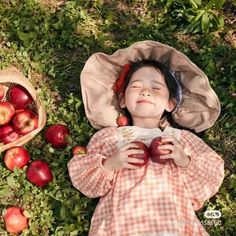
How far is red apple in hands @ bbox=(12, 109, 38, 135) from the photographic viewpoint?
14.5 feet

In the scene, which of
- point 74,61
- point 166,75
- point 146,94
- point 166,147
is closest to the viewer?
point 166,147

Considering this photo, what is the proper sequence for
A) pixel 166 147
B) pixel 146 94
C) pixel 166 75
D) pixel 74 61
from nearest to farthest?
pixel 166 147 → pixel 146 94 → pixel 166 75 → pixel 74 61

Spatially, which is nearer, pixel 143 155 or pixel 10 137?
pixel 143 155

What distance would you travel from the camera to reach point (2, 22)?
5059mm

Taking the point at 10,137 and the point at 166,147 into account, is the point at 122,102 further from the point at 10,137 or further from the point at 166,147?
the point at 10,137

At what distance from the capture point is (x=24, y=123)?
4.41m

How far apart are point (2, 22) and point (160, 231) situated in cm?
236

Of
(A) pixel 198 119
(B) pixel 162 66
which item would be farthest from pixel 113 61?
(A) pixel 198 119

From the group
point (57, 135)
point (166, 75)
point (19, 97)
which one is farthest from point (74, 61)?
point (166, 75)

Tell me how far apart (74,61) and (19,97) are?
0.63 meters

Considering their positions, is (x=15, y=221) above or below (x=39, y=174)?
below

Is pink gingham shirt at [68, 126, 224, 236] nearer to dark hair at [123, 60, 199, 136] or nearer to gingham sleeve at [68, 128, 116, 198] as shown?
gingham sleeve at [68, 128, 116, 198]

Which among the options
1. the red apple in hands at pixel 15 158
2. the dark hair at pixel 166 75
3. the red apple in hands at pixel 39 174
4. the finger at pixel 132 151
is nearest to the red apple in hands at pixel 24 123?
the red apple in hands at pixel 15 158

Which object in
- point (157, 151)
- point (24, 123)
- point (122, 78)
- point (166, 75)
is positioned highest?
point (166, 75)
